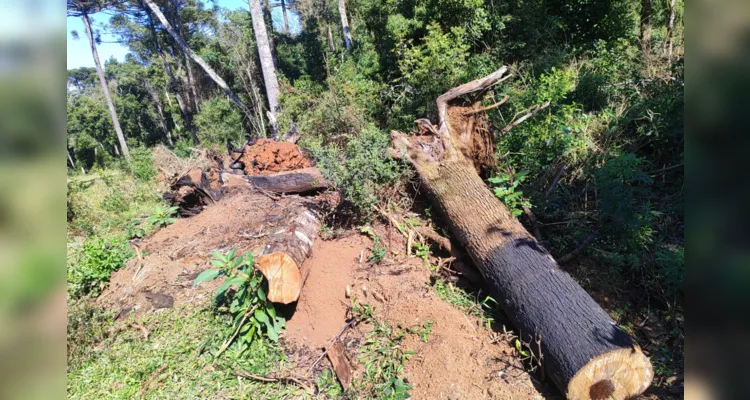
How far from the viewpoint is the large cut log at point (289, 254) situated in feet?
10.4

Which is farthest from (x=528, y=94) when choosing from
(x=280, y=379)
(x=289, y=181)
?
(x=280, y=379)

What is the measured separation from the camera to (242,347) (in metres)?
3.23

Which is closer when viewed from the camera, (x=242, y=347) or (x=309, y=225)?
(x=242, y=347)

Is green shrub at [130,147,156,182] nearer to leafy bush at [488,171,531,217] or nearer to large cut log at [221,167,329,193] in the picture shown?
large cut log at [221,167,329,193]

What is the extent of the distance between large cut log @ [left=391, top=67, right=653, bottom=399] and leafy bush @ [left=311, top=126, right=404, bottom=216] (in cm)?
30

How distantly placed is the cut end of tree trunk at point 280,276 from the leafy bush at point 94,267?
260cm

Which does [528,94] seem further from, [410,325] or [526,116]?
[410,325]

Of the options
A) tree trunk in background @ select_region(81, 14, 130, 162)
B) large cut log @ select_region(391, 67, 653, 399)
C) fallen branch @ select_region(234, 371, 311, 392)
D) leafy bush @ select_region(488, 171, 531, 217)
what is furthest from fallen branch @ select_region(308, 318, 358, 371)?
tree trunk in background @ select_region(81, 14, 130, 162)

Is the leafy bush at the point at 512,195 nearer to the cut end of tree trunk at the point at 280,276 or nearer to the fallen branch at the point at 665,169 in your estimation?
the fallen branch at the point at 665,169

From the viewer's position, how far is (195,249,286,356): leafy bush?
322 cm

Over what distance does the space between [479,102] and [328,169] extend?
232 centimetres

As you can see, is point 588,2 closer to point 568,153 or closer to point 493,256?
point 568,153
